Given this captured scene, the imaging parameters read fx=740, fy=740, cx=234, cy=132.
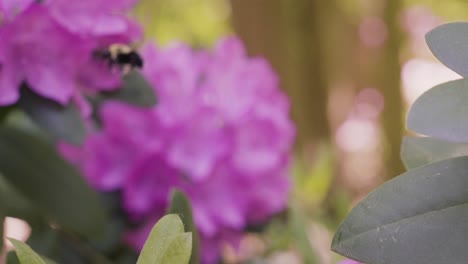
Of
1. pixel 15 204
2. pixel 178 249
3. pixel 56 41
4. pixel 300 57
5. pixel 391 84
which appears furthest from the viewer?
pixel 391 84

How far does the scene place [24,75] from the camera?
22.3 inches

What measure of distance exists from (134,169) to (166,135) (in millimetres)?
48

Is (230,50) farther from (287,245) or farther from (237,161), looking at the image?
(287,245)

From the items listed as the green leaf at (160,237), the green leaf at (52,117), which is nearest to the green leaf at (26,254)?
the green leaf at (160,237)

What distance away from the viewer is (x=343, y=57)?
2777 mm

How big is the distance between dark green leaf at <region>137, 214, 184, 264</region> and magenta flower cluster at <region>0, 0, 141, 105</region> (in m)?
0.27

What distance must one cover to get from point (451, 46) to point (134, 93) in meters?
0.37

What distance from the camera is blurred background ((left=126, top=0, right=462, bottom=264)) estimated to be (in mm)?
2211

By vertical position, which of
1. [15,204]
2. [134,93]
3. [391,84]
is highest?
[134,93]

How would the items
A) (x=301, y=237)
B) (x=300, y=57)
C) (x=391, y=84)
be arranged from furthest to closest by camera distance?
(x=391, y=84)
(x=300, y=57)
(x=301, y=237)

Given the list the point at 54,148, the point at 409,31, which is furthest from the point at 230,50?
the point at 409,31

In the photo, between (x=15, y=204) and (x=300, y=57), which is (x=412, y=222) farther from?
(x=300, y=57)

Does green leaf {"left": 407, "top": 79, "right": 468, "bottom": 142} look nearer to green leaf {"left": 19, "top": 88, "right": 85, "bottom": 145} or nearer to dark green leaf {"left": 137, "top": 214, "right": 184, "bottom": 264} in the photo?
dark green leaf {"left": 137, "top": 214, "right": 184, "bottom": 264}

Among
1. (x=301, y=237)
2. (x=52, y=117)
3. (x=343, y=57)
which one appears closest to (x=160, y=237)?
(x=52, y=117)
